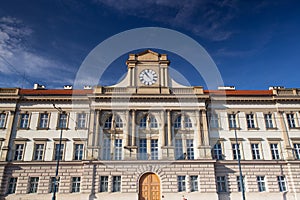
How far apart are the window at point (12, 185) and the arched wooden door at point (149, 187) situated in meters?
13.2

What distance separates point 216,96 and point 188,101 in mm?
3853

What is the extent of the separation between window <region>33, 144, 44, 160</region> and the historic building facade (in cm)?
10

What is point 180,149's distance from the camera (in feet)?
84.8

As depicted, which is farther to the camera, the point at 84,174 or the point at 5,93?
the point at 5,93

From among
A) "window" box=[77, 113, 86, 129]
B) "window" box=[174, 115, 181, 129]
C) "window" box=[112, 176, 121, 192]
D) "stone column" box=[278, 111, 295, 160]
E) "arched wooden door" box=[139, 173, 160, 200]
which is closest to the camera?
"arched wooden door" box=[139, 173, 160, 200]

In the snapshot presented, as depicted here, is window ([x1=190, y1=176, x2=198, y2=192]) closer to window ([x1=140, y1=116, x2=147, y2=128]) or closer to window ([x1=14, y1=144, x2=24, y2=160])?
window ([x1=140, y1=116, x2=147, y2=128])

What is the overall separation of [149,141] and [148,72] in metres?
8.37

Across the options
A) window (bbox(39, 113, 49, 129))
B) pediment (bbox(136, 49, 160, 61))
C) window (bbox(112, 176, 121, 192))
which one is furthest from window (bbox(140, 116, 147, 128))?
window (bbox(39, 113, 49, 129))

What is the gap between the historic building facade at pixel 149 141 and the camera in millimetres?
24312

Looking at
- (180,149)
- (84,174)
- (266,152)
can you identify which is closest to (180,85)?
(180,149)

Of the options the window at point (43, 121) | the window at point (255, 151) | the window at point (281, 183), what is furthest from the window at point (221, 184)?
the window at point (43, 121)

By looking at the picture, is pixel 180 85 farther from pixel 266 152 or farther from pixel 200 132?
pixel 266 152

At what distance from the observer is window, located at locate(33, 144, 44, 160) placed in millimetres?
25672

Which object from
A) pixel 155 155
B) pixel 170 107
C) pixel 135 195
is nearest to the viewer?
pixel 135 195
